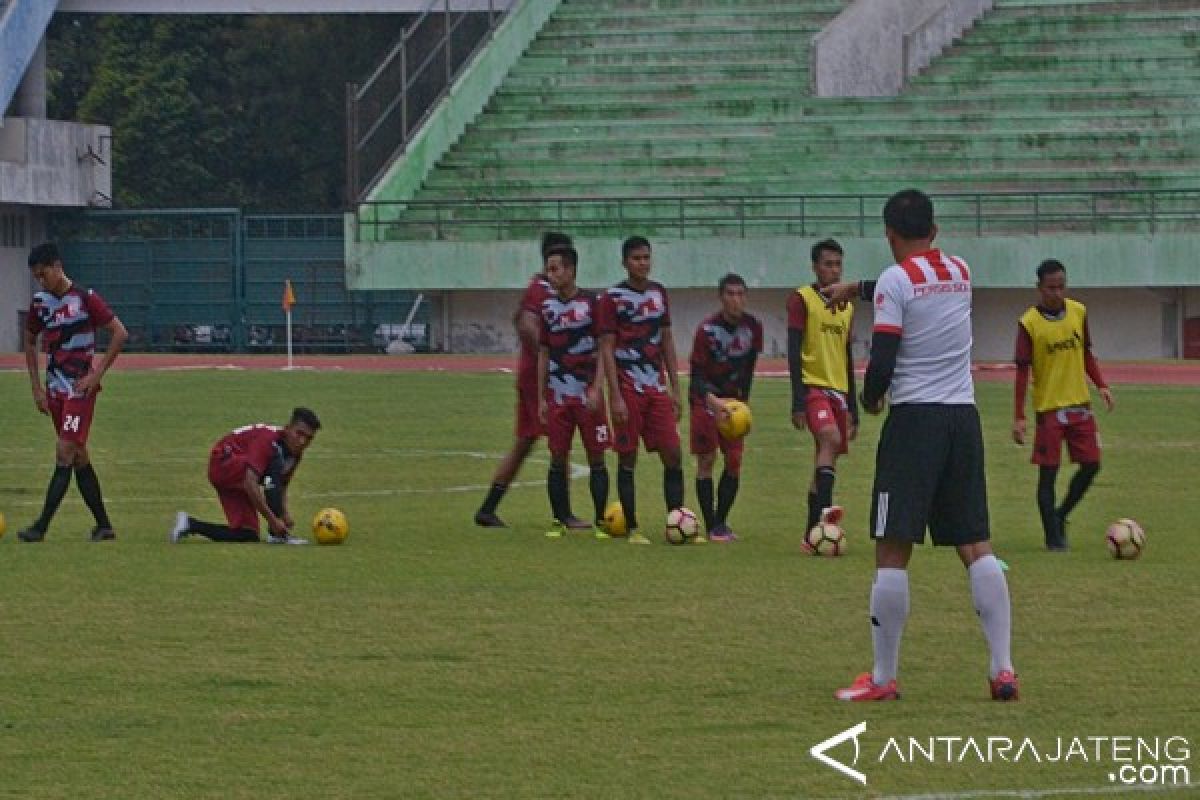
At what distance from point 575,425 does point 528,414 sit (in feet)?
1.95

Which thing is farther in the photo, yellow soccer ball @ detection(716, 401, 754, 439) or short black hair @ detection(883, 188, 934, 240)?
yellow soccer ball @ detection(716, 401, 754, 439)

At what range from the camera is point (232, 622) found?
1313 cm

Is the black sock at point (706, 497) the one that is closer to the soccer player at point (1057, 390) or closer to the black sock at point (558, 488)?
the black sock at point (558, 488)

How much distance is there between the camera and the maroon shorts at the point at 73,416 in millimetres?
17219

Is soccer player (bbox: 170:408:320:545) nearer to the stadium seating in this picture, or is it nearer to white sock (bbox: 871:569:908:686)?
white sock (bbox: 871:569:908:686)

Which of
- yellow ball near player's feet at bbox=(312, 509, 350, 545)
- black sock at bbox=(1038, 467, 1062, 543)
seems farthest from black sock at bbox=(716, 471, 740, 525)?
yellow ball near player's feet at bbox=(312, 509, 350, 545)

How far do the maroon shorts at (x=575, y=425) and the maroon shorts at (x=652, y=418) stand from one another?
12.8 inches

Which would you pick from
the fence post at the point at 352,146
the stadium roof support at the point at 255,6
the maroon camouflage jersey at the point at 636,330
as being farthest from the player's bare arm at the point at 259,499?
the stadium roof support at the point at 255,6

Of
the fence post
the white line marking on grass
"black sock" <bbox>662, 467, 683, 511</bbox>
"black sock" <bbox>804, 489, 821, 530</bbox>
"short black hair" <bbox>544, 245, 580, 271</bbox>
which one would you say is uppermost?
the fence post

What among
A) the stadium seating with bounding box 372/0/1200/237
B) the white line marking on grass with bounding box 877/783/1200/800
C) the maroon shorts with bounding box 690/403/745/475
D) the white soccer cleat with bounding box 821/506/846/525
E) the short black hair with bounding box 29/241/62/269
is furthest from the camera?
the stadium seating with bounding box 372/0/1200/237

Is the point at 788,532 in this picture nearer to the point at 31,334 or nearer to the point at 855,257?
the point at 31,334

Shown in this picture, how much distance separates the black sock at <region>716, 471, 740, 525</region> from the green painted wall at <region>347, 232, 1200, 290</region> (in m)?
28.3

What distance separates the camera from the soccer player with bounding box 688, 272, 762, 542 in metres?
17.5

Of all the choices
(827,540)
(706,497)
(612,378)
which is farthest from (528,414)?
(827,540)
